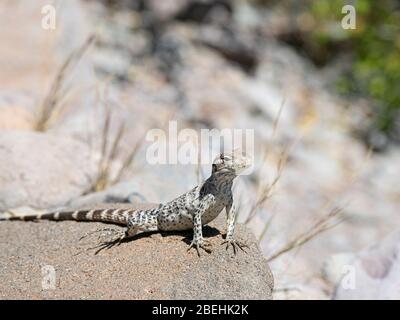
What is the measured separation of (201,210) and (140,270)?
0.65 metres

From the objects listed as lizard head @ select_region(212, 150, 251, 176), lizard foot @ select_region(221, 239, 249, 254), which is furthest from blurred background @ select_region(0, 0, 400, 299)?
lizard head @ select_region(212, 150, 251, 176)

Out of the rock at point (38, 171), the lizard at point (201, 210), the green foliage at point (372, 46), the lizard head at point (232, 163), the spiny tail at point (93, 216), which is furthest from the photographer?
the green foliage at point (372, 46)

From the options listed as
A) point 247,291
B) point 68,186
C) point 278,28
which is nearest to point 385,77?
Answer: point 278,28

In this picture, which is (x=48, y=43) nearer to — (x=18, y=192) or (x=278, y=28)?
(x=18, y=192)

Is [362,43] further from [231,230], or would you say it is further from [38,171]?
[231,230]

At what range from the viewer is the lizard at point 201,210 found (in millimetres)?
4715

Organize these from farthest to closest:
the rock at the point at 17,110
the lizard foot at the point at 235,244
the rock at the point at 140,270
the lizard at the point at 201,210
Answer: the rock at the point at 17,110 → the lizard foot at the point at 235,244 → the lizard at the point at 201,210 → the rock at the point at 140,270

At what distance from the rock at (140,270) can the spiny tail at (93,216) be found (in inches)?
11.3

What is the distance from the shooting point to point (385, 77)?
51.1 ft

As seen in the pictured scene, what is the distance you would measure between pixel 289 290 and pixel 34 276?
102 inches

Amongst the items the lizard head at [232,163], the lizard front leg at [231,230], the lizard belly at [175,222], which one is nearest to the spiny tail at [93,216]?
the lizard belly at [175,222]

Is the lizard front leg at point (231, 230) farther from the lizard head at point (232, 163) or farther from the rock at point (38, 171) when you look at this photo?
the rock at point (38, 171)

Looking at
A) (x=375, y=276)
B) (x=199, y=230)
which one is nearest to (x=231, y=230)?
(x=199, y=230)

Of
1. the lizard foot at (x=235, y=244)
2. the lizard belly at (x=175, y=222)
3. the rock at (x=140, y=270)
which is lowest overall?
the rock at (x=140, y=270)
